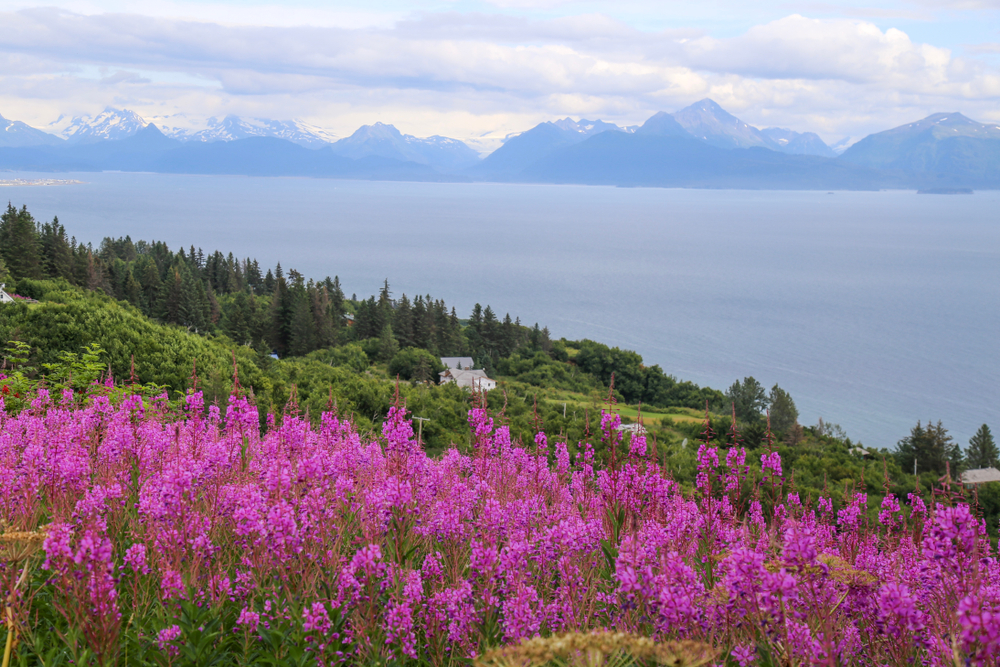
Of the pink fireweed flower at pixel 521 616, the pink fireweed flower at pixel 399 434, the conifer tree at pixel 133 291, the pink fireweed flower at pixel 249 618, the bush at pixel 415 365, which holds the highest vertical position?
the pink fireweed flower at pixel 399 434

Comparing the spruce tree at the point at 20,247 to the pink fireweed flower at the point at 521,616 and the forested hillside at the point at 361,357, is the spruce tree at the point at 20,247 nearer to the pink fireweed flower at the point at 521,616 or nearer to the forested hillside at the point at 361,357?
the forested hillside at the point at 361,357

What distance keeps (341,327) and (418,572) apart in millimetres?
→ 80455

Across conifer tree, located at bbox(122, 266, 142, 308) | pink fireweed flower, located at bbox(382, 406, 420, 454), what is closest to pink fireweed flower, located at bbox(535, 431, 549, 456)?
pink fireweed flower, located at bbox(382, 406, 420, 454)

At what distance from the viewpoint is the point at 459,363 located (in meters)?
73.2

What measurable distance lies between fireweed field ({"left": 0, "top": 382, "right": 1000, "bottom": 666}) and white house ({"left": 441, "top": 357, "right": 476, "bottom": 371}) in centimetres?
6550

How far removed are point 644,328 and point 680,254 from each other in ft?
298

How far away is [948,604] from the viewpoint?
11.2 feet

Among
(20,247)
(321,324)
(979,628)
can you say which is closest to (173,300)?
(321,324)

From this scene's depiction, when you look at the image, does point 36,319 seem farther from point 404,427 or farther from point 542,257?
point 542,257

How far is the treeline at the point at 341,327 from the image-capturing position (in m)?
66.9

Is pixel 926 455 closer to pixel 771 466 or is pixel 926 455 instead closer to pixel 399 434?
pixel 771 466

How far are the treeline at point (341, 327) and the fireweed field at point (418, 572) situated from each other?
188 ft

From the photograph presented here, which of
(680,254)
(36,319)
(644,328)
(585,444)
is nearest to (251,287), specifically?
(644,328)

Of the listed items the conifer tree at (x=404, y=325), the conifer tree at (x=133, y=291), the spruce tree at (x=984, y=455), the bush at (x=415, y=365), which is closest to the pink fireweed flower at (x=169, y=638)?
the spruce tree at (x=984, y=455)
